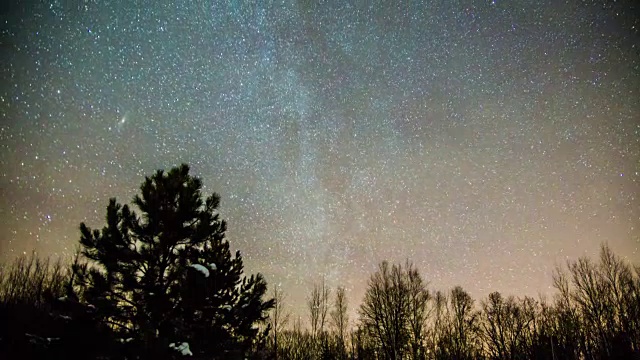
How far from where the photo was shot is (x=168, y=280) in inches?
340

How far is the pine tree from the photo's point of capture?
8.11 m

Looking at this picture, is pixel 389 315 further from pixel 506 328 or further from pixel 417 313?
pixel 506 328

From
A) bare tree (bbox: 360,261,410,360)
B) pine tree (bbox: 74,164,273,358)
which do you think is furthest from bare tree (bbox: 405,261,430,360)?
pine tree (bbox: 74,164,273,358)

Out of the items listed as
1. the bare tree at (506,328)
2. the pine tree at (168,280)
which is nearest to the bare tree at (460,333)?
the bare tree at (506,328)

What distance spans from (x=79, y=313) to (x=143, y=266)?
163cm

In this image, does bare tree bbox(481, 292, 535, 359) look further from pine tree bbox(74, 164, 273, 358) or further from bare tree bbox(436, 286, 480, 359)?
Result: pine tree bbox(74, 164, 273, 358)

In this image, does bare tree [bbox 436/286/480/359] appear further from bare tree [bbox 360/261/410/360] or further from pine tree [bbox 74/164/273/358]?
pine tree [bbox 74/164/273/358]

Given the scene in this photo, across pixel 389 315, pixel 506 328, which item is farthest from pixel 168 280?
pixel 506 328

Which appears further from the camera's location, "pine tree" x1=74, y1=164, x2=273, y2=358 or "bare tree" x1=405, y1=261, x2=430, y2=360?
"bare tree" x1=405, y1=261, x2=430, y2=360

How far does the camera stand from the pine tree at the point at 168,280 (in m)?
8.11

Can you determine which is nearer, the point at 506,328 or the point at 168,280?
the point at 168,280

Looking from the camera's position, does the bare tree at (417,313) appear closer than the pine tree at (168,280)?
No

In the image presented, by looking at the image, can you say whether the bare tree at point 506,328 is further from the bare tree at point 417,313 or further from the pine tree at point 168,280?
the pine tree at point 168,280

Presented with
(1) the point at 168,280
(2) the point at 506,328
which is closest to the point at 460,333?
(2) the point at 506,328
